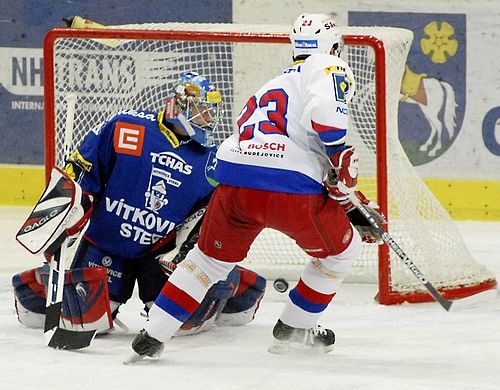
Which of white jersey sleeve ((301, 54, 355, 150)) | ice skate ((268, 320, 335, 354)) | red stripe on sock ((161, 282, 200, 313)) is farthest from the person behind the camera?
ice skate ((268, 320, 335, 354))

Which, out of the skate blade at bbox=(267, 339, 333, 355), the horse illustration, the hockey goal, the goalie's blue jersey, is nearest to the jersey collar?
the goalie's blue jersey

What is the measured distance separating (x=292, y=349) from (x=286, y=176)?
0.58 metres

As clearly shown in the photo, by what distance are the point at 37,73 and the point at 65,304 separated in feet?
9.18

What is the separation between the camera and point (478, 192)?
6.23m

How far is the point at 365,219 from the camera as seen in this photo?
3982 millimetres

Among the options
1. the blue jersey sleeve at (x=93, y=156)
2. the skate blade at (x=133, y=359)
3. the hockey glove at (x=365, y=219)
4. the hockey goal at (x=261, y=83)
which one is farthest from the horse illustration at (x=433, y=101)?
the skate blade at (x=133, y=359)

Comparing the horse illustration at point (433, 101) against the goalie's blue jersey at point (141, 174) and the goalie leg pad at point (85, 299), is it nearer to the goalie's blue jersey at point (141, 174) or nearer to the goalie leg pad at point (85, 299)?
the goalie's blue jersey at point (141, 174)

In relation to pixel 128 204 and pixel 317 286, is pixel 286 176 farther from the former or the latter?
pixel 128 204

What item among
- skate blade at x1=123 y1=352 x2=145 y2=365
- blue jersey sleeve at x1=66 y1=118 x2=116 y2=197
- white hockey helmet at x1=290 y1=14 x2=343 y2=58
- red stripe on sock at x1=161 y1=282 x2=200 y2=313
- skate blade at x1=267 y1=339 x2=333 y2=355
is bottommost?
skate blade at x1=267 y1=339 x2=333 y2=355

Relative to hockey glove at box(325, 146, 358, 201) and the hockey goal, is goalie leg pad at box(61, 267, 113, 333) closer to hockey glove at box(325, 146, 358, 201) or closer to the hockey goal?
hockey glove at box(325, 146, 358, 201)

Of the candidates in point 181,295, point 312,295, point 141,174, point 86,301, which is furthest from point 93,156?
point 312,295

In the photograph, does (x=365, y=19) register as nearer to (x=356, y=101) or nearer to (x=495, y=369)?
(x=356, y=101)

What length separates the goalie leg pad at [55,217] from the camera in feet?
12.8

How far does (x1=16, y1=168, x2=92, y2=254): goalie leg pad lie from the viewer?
3.90 metres
